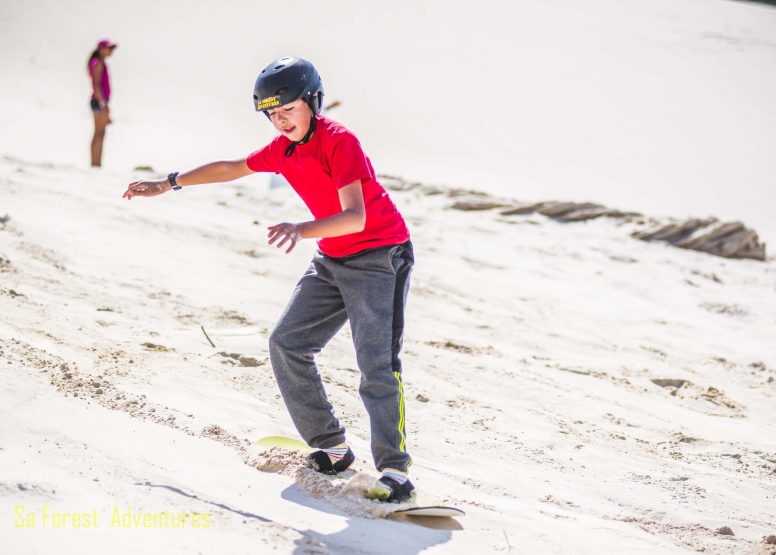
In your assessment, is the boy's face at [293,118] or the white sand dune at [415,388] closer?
the white sand dune at [415,388]

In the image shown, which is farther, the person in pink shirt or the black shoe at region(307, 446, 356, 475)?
the person in pink shirt

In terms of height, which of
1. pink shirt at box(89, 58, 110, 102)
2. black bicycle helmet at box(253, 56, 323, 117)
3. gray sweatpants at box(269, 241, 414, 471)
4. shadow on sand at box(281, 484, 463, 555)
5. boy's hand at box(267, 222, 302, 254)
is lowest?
shadow on sand at box(281, 484, 463, 555)

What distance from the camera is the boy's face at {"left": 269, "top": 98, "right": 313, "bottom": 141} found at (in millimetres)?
2613

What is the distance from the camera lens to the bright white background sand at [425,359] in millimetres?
2426

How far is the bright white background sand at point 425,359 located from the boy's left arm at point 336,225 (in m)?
0.87

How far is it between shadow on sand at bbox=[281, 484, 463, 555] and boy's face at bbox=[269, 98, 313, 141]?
1.26 m

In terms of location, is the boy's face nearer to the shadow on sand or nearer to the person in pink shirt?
the shadow on sand

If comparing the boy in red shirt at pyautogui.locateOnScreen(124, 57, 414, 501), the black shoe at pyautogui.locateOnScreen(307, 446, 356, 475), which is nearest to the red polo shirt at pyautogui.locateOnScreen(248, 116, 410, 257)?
the boy in red shirt at pyautogui.locateOnScreen(124, 57, 414, 501)

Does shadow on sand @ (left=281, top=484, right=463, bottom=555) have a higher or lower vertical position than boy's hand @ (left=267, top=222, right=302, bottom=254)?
lower

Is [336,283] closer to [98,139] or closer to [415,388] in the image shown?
[415,388]

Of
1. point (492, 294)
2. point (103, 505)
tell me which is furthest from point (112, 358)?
point (492, 294)

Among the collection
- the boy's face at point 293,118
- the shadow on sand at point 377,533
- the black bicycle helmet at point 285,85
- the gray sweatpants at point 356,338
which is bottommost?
the shadow on sand at point 377,533

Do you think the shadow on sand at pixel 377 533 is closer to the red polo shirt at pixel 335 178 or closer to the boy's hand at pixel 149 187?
Answer: the red polo shirt at pixel 335 178

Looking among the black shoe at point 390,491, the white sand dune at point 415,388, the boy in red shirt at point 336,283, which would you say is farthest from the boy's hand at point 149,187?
the black shoe at point 390,491
